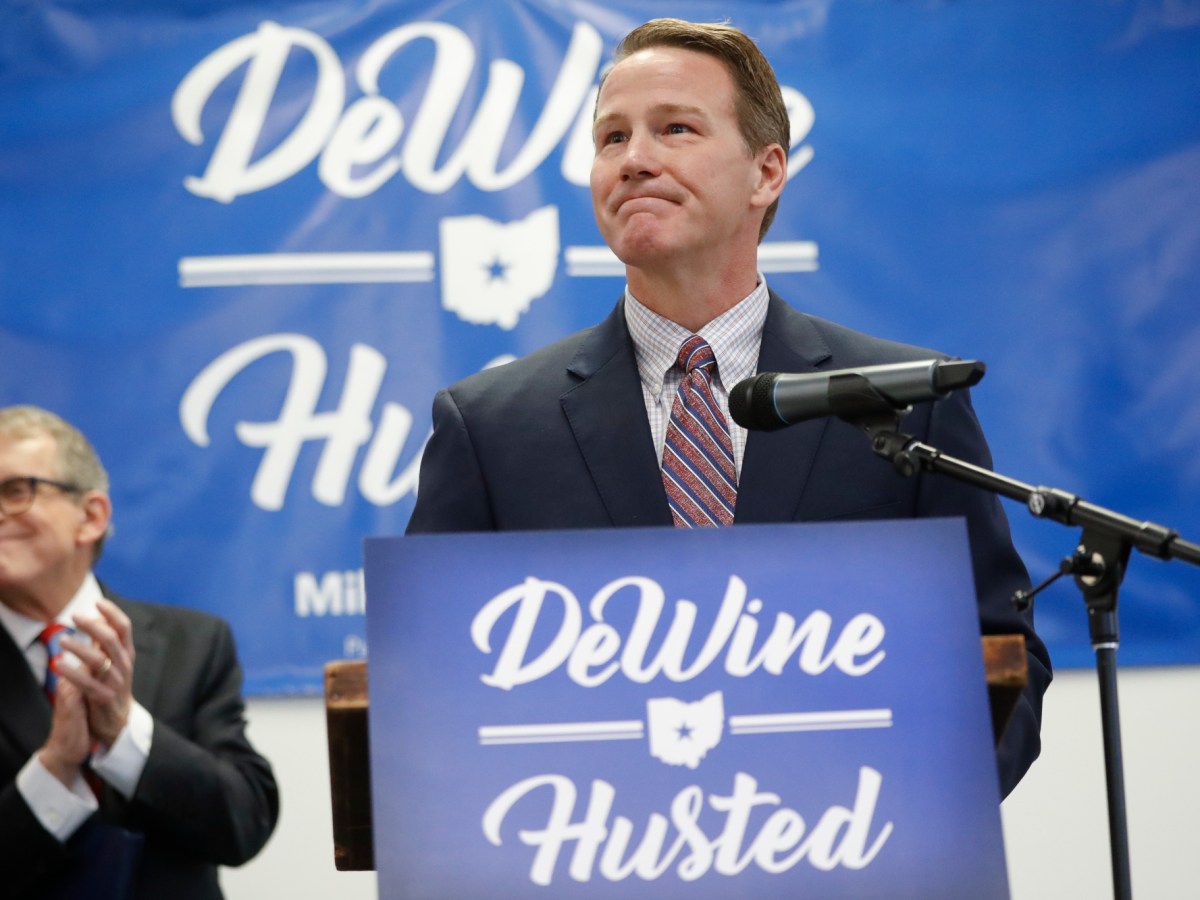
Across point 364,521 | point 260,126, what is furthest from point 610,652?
point 260,126

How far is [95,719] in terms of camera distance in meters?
2.15

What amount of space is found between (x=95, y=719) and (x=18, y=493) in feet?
1.48

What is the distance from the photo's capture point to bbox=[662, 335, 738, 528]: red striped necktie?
1556 millimetres

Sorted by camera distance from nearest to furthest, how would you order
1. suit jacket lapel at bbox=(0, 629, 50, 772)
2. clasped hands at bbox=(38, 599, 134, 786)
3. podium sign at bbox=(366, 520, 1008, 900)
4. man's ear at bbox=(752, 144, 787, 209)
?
1. podium sign at bbox=(366, 520, 1008, 900)
2. man's ear at bbox=(752, 144, 787, 209)
3. clasped hands at bbox=(38, 599, 134, 786)
4. suit jacket lapel at bbox=(0, 629, 50, 772)

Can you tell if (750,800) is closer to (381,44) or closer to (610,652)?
(610,652)

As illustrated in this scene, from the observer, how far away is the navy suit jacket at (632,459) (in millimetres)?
1539

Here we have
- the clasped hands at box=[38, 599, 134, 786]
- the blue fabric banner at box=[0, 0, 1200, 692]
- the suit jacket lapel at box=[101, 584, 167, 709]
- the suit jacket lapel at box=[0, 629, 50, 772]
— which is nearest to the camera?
the clasped hands at box=[38, 599, 134, 786]

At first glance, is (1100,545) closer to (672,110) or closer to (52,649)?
(672,110)

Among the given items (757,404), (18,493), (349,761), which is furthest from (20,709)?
(757,404)

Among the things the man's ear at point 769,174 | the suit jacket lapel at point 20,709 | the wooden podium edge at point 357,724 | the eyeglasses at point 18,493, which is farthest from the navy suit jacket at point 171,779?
the man's ear at point 769,174

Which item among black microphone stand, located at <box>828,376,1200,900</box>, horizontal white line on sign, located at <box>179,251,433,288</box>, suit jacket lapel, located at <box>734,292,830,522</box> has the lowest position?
black microphone stand, located at <box>828,376,1200,900</box>

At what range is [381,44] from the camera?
2973mm

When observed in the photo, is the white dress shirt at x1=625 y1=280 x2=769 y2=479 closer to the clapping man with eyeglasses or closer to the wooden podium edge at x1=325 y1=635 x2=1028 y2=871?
the wooden podium edge at x1=325 y1=635 x2=1028 y2=871

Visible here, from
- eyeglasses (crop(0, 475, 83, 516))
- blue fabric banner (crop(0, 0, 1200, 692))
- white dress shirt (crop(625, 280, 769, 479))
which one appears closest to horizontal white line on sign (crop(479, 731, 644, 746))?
white dress shirt (crop(625, 280, 769, 479))
